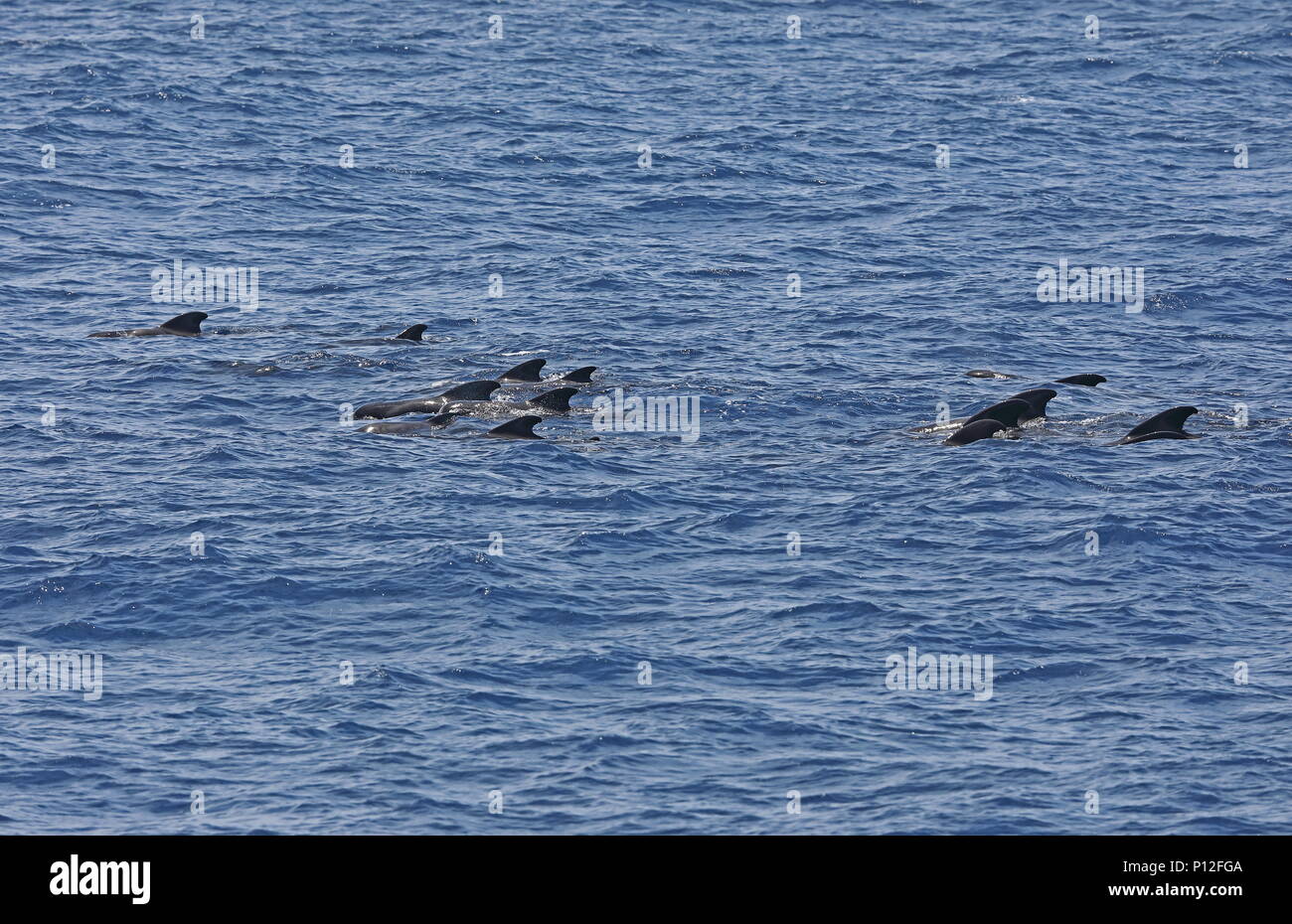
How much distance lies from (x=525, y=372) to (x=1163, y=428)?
12.7 meters

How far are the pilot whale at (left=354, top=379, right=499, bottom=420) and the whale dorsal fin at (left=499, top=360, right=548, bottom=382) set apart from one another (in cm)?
96

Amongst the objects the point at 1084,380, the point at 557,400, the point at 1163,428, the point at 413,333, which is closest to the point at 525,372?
the point at 557,400

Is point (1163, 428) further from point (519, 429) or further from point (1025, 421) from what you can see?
point (519, 429)

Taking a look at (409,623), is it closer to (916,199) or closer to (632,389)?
(632,389)

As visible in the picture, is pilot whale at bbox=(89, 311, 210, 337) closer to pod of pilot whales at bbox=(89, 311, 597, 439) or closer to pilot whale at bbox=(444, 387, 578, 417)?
pod of pilot whales at bbox=(89, 311, 597, 439)

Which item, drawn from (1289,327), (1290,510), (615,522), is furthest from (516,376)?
(1289,327)

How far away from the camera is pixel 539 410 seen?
36.6m

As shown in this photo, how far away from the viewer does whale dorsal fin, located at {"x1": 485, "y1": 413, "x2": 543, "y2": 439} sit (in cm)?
3525

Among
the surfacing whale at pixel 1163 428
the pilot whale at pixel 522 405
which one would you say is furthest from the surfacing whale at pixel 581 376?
the surfacing whale at pixel 1163 428

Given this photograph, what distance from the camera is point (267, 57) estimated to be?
233 ft

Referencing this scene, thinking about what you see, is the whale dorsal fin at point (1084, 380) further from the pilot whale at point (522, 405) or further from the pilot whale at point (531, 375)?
the pilot whale at point (522, 405)

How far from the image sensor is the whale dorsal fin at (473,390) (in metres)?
37.0

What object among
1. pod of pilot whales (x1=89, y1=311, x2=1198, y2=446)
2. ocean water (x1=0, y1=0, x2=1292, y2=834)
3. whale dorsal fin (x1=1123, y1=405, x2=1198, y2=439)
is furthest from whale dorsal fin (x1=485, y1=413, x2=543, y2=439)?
whale dorsal fin (x1=1123, y1=405, x2=1198, y2=439)

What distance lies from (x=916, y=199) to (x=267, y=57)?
2795 centimetres
